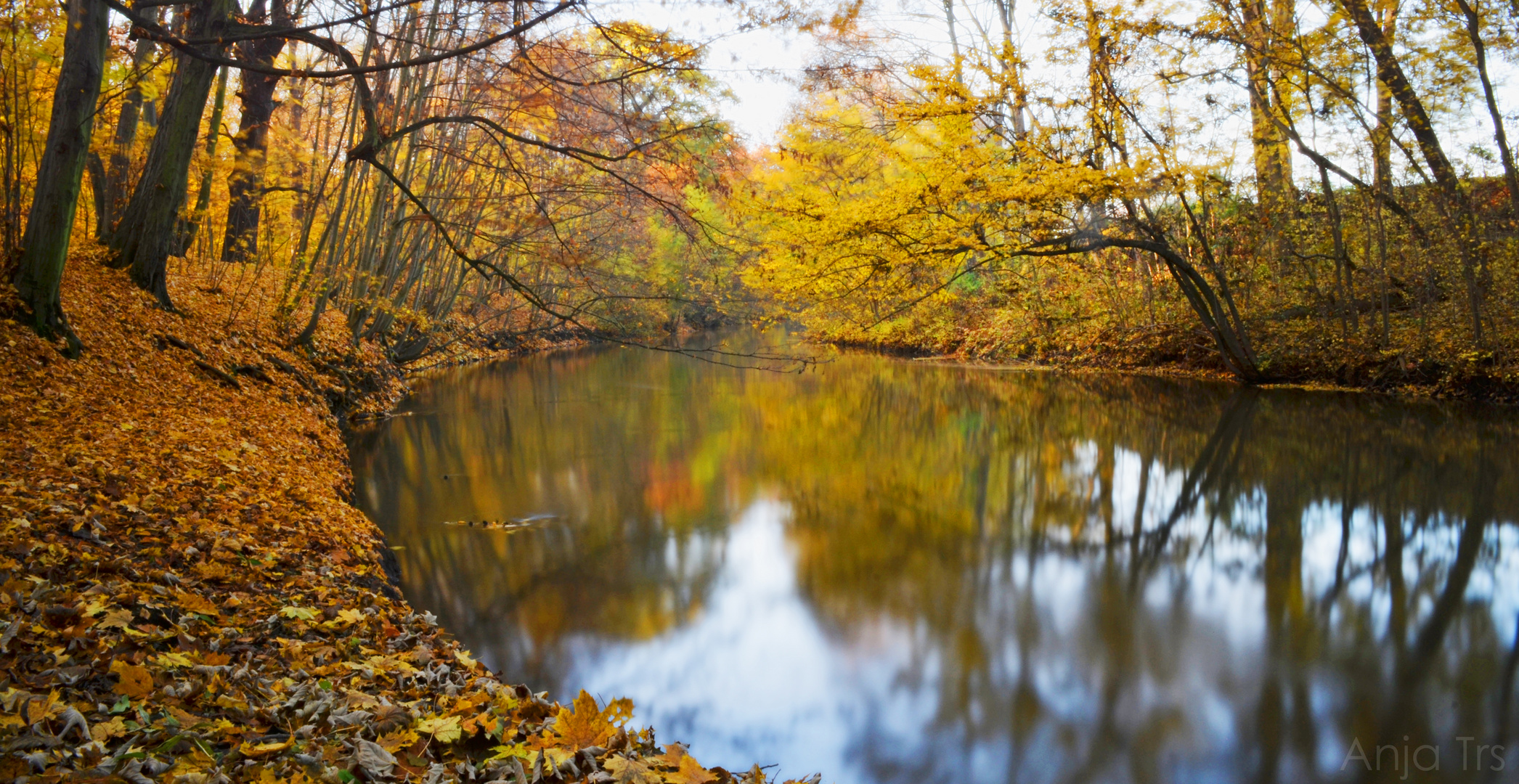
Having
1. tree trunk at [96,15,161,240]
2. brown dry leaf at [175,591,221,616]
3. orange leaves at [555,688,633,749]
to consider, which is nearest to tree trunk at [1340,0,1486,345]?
orange leaves at [555,688,633,749]

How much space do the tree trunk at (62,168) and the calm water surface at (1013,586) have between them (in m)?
2.96

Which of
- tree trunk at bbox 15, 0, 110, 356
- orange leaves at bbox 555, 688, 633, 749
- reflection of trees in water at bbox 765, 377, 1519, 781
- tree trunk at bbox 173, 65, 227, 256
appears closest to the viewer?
orange leaves at bbox 555, 688, 633, 749

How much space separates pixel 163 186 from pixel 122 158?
3705 mm

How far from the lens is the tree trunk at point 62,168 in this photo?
658 cm

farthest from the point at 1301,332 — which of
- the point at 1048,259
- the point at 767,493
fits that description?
the point at 767,493

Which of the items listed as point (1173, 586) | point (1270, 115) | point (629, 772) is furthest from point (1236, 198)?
point (629, 772)

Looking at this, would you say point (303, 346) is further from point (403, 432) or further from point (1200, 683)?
point (1200, 683)

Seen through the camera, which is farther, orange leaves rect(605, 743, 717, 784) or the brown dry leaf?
the brown dry leaf

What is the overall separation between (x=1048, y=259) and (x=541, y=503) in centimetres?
1234

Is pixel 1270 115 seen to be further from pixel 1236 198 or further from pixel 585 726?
pixel 585 726

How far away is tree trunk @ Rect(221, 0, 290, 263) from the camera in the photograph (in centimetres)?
1225

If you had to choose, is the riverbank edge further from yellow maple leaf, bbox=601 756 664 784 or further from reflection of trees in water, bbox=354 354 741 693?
yellow maple leaf, bbox=601 756 664 784

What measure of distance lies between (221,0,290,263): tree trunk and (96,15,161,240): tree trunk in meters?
1.23

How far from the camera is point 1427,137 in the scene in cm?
1126
